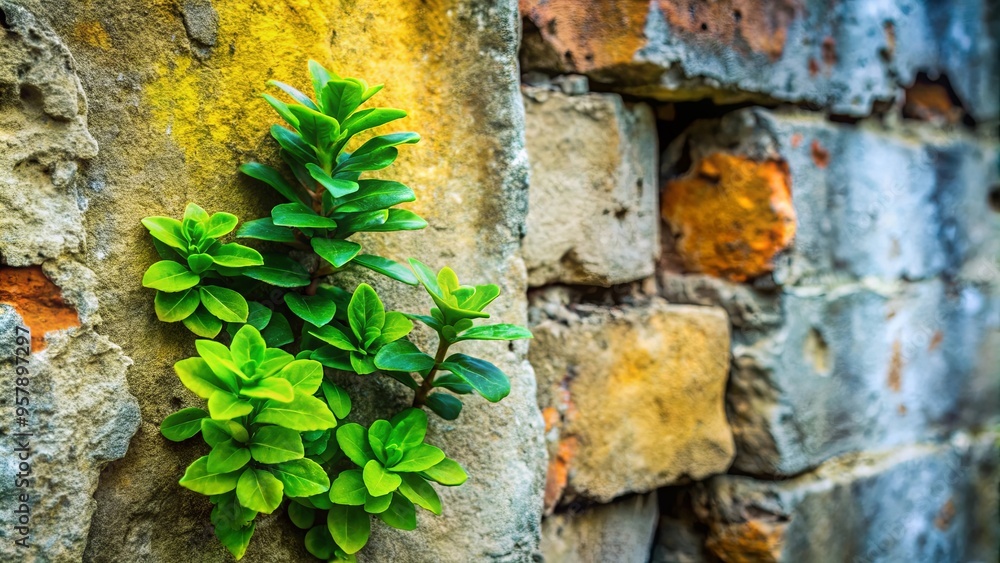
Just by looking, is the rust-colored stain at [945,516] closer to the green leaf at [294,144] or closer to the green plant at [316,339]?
the green plant at [316,339]

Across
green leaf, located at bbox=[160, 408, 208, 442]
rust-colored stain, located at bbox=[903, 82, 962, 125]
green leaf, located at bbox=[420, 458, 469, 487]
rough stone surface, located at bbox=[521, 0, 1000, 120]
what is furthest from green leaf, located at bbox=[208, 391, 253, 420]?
rust-colored stain, located at bbox=[903, 82, 962, 125]

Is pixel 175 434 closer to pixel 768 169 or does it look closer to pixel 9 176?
pixel 9 176

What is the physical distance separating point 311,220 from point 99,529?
1.22 feet

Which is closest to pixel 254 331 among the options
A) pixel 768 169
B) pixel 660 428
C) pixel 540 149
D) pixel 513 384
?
pixel 513 384

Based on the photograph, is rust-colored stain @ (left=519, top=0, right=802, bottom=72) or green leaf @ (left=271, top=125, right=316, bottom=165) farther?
rust-colored stain @ (left=519, top=0, right=802, bottom=72)

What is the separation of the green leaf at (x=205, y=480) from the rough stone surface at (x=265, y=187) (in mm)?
102

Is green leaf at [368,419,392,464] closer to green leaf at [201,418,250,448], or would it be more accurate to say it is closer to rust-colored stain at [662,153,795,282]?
green leaf at [201,418,250,448]

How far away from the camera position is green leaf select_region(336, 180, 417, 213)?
0.83 metres

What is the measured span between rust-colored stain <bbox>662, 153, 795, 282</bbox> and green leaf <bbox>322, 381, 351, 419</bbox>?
0.84 meters

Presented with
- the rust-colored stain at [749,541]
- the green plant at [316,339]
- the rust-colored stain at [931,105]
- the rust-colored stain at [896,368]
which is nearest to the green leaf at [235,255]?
the green plant at [316,339]

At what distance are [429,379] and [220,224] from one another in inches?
11.3

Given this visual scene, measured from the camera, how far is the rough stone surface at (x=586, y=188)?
46.7 inches

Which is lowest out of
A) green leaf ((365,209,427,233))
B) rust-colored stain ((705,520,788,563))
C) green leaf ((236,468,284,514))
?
Result: rust-colored stain ((705,520,788,563))

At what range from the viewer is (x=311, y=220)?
2.67 feet
